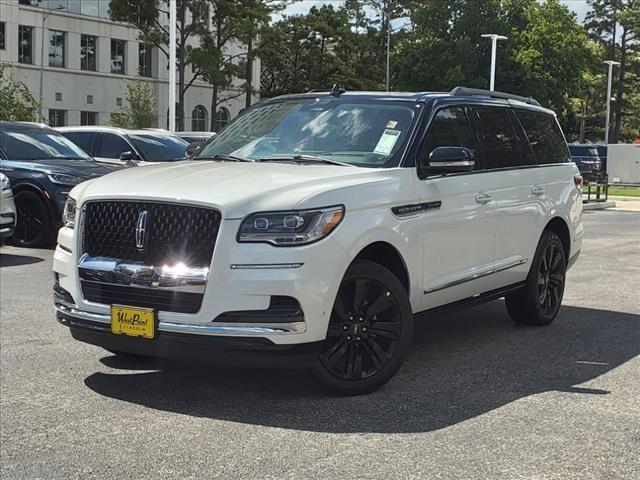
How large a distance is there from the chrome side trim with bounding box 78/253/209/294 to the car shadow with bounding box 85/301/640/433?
0.76 m

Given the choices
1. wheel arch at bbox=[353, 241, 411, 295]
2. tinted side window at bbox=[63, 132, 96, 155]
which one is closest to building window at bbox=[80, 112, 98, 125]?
tinted side window at bbox=[63, 132, 96, 155]

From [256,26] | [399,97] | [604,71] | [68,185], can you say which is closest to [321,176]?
[399,97]

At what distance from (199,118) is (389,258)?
56.6m

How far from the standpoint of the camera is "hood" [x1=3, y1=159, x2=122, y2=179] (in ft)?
40.9

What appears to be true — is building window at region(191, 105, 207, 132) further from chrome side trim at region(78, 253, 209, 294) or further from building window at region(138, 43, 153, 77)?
chrome side trim at region(78, 253, 209, 294)

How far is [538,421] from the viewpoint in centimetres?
486

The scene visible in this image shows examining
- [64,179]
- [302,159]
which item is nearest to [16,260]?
[64,179]

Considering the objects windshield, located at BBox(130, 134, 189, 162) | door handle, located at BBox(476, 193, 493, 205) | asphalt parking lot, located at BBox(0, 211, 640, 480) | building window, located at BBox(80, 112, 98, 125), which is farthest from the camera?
building window, located at BBox(80, 112, 98, 125)

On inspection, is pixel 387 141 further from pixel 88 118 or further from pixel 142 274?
pixel 88 118

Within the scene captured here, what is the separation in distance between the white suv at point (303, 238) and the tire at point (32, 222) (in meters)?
6.55

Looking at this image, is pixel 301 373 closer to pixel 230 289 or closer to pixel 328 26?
pixel 230 289

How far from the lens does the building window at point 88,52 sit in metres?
53.9

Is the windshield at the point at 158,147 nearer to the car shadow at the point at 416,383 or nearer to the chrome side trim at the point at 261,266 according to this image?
the car shadow at the point at 416,383

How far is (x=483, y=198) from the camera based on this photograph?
6410mm
